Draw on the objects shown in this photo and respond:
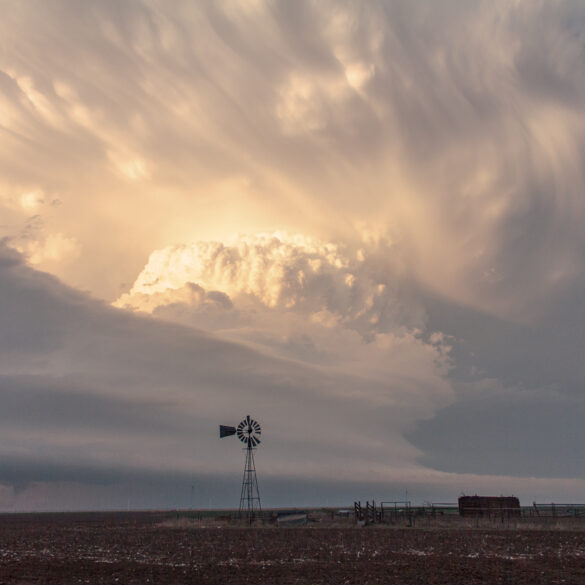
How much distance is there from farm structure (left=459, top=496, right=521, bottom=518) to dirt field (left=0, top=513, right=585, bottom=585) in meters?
24.2

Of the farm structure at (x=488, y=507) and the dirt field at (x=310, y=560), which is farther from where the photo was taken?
the farm structure at (x=488, y=507)

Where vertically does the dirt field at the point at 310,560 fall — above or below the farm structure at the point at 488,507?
below

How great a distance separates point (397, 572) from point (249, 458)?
55.6 metres

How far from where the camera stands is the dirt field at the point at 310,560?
2694 centimetres

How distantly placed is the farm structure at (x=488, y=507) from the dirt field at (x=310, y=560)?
24216 mm

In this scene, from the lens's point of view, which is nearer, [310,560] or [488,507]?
[310,560]

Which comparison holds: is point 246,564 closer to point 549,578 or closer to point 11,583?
point 11,583

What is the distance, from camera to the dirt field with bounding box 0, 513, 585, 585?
88.4ft

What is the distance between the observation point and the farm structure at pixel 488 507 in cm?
7319

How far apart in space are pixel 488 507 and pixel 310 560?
52353 millimetres

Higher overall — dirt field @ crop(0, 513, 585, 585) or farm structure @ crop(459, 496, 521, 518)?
farm structure @ crop(459, 496, 521, 518)

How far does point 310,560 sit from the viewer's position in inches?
1305

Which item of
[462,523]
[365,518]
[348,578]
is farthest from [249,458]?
[348,578]

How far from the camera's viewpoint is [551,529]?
175 ft
